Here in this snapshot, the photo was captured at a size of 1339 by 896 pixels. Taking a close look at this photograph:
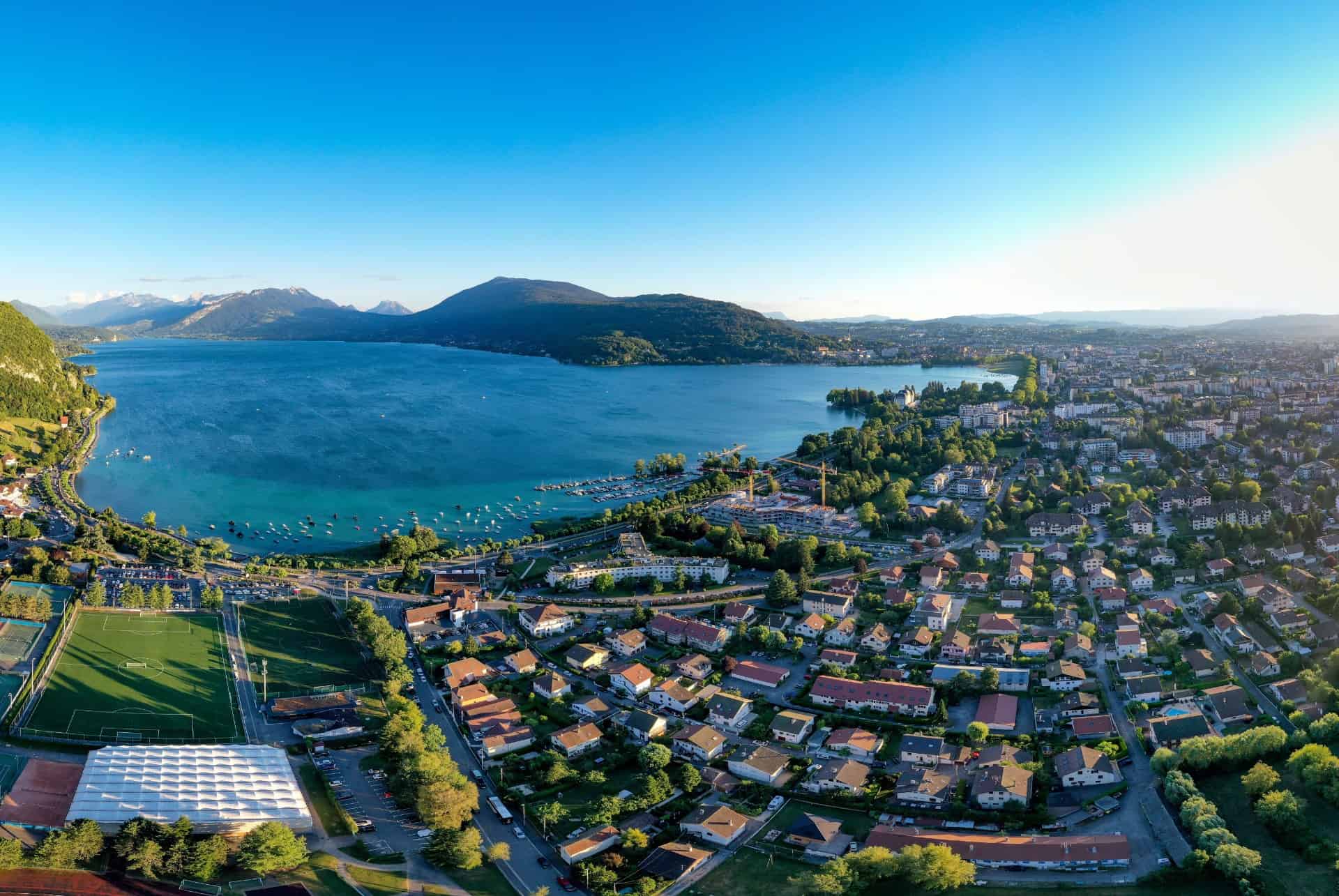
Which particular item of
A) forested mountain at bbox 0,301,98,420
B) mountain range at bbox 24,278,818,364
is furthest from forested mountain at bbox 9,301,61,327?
forested mountain at bbox 0,301,98,420

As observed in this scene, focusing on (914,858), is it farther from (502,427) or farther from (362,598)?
(502,427)

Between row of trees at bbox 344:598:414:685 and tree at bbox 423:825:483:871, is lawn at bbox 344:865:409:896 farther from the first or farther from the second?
row of trees at bbox 344:598:414:685

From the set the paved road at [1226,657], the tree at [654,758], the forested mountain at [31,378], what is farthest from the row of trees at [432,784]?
the forested mountain at [31,378]

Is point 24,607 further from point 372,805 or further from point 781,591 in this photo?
point 781,591

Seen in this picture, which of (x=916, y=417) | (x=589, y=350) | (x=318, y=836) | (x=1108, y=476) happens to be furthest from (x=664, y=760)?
(x=589, y=350)

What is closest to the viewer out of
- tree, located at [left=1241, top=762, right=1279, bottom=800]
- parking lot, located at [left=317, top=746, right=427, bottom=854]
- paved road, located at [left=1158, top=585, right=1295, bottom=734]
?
parking lot, located at [left=317, top=746, right=427, bottom=854]

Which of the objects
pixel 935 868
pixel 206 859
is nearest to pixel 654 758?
pixel 935 868
